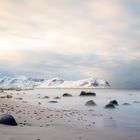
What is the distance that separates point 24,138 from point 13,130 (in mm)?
1821

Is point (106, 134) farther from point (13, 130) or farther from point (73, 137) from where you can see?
point (13, 130)

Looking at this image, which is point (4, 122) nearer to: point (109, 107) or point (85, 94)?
point (109, 107)

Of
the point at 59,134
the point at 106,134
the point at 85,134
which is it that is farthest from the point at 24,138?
the point at 106,134

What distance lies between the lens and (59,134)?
47.6 feet

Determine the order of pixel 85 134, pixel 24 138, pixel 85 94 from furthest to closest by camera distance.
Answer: pixel 85 94, pixel 85 134, pixel 24 138

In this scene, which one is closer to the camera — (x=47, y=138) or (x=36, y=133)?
(x=47, y=138)

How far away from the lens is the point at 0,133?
1330 cm

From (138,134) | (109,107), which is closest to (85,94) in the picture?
(109,107)

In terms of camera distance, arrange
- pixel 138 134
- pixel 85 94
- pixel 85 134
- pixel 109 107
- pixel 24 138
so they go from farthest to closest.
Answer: pixel 85 94, pixel 109 107, pixel 138 134, pixel 85 134, pixel 24 138

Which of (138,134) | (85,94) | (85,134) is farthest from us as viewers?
(85,94)

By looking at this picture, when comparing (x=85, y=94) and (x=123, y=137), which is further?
(x=85, y=94)

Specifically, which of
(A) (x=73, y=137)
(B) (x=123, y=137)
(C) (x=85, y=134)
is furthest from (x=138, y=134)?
(A) (x=73, y=137)

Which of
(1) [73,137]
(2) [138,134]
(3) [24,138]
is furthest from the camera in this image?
(2) [138,134]

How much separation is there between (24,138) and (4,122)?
3.60 meters
